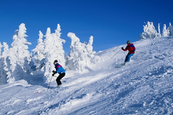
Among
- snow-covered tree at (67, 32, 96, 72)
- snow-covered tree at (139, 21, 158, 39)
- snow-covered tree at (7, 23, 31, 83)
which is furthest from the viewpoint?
snow-covered tree at (139, 21, 158, 39)

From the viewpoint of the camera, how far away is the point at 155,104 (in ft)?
10.2

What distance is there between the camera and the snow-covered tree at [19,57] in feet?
78.0

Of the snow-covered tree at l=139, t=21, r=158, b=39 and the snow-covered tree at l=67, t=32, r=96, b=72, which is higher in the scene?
the snow-covered tree at l=139, t=21, r=158, b=39

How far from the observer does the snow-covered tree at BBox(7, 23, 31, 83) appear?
23766 mm

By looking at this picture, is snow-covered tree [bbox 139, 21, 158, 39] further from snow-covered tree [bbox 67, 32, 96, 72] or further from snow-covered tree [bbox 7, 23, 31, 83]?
snow-covered tree [bbox 7, 23, 31, 83]

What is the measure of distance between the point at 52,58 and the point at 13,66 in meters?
9.76

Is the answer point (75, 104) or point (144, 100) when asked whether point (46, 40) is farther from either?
point (144, 100)

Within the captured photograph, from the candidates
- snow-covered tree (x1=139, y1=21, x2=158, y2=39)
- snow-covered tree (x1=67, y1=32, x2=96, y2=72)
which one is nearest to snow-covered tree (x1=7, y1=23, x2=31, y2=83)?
snow-covered tree (x1=67, y1=32, x2=96, y2=72)

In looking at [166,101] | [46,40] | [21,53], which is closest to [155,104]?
[166,101]

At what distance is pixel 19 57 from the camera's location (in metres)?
25.7

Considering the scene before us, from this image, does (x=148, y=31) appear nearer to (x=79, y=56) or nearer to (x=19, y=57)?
(x=79, y=56)

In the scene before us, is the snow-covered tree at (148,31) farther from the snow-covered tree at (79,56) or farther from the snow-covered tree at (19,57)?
the snow-covered tree at (19,57)

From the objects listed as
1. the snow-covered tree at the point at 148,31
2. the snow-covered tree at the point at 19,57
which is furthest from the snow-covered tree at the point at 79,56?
the snow-covered tree at the point at 148,31

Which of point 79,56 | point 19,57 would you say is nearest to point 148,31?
point 79,56
